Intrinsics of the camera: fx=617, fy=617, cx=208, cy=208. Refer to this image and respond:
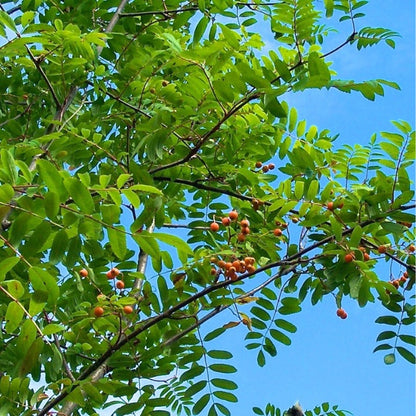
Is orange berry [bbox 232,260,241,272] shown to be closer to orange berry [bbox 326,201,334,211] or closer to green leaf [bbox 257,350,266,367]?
orange berry [bbox 326,201,334,211]

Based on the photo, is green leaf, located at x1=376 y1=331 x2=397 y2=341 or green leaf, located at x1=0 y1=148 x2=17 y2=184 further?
green leaf, located at x1=376 y1=331 x2=397 y2=341

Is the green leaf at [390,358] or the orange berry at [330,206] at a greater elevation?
the orange berry at [330,206]

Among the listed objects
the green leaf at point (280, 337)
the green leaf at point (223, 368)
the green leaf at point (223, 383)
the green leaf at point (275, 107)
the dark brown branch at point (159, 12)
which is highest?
the dark brown branch at point (159, 12)

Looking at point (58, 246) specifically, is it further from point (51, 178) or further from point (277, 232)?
point (277, 232)

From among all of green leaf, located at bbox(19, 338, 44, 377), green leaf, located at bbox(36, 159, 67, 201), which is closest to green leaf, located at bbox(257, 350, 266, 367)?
green leaf, located at bbox(19, 338, 44, 377)

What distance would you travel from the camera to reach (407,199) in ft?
7.58

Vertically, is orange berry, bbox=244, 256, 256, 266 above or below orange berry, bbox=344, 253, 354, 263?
below

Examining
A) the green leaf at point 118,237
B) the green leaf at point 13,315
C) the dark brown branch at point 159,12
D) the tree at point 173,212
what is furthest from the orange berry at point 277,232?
the dark brown branch at point 159,12

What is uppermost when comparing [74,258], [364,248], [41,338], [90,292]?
[364,248]

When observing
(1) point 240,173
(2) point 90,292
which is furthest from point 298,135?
(2) point 90,292

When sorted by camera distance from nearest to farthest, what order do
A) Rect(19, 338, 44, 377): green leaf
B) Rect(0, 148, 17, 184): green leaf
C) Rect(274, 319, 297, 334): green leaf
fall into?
Rect(0, 148, 17, 184): green leaf → Rect(19, 338, 44, 377): green leaf → Rect(274, 319, 297, 334): green leaf

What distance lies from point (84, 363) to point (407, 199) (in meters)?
1.89

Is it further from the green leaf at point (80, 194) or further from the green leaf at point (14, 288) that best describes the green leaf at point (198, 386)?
the green leaf at point (80, 194)

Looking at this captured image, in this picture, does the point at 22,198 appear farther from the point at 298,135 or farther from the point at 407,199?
the point at 298,135
